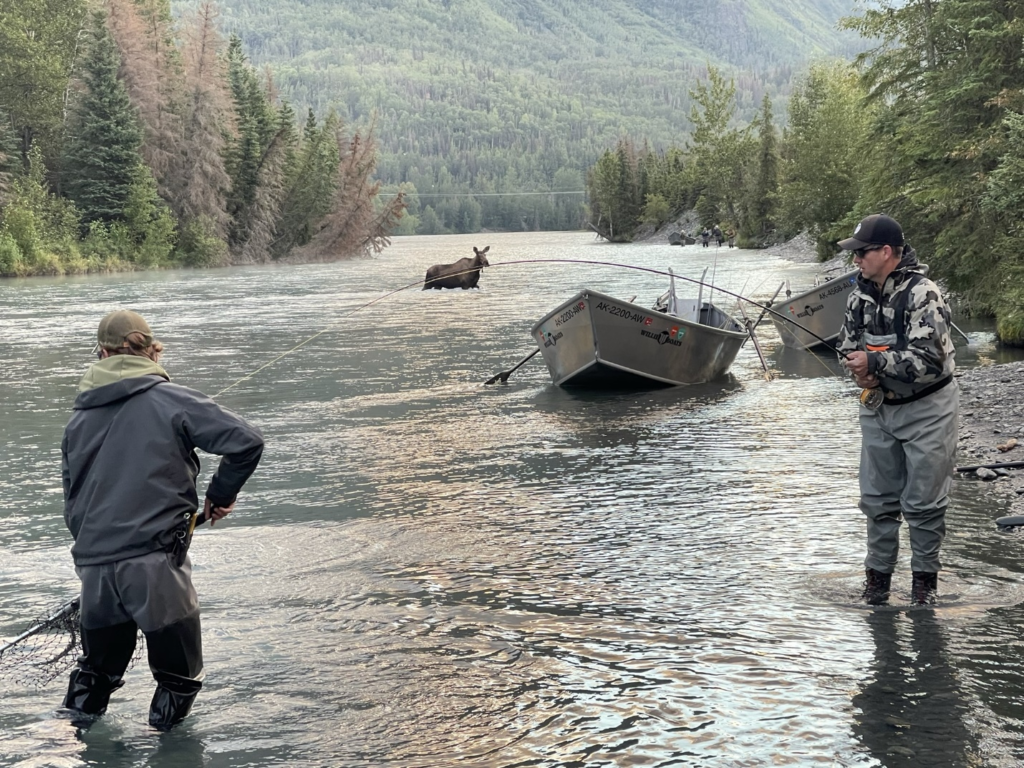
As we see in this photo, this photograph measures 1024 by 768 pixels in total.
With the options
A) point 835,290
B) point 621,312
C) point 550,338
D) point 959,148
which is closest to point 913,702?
point 621,312

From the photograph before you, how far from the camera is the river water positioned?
5398mm

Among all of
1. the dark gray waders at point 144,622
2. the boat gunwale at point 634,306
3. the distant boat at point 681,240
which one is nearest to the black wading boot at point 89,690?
the dark gray waders at point 144,622

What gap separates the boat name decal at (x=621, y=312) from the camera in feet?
56.9

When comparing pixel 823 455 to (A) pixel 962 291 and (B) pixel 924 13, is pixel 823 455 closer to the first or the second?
(A) pixel 962 291

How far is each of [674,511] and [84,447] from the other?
5.95 m

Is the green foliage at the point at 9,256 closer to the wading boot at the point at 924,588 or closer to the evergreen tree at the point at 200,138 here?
the evergreen tree at the point at 200,138

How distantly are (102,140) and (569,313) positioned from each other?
181ft

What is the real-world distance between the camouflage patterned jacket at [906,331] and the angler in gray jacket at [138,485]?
11.4 feet

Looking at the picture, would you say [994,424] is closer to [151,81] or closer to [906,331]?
[906,331]

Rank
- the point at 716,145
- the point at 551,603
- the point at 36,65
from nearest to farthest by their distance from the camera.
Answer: the point at 551,603
the point at 36,65
the point at 716,145

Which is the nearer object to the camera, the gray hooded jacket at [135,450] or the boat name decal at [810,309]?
the gray hooded jacket at [135,450]

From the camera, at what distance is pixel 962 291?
24.7m

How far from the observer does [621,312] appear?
57.3 feet

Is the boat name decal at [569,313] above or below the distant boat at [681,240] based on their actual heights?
above
